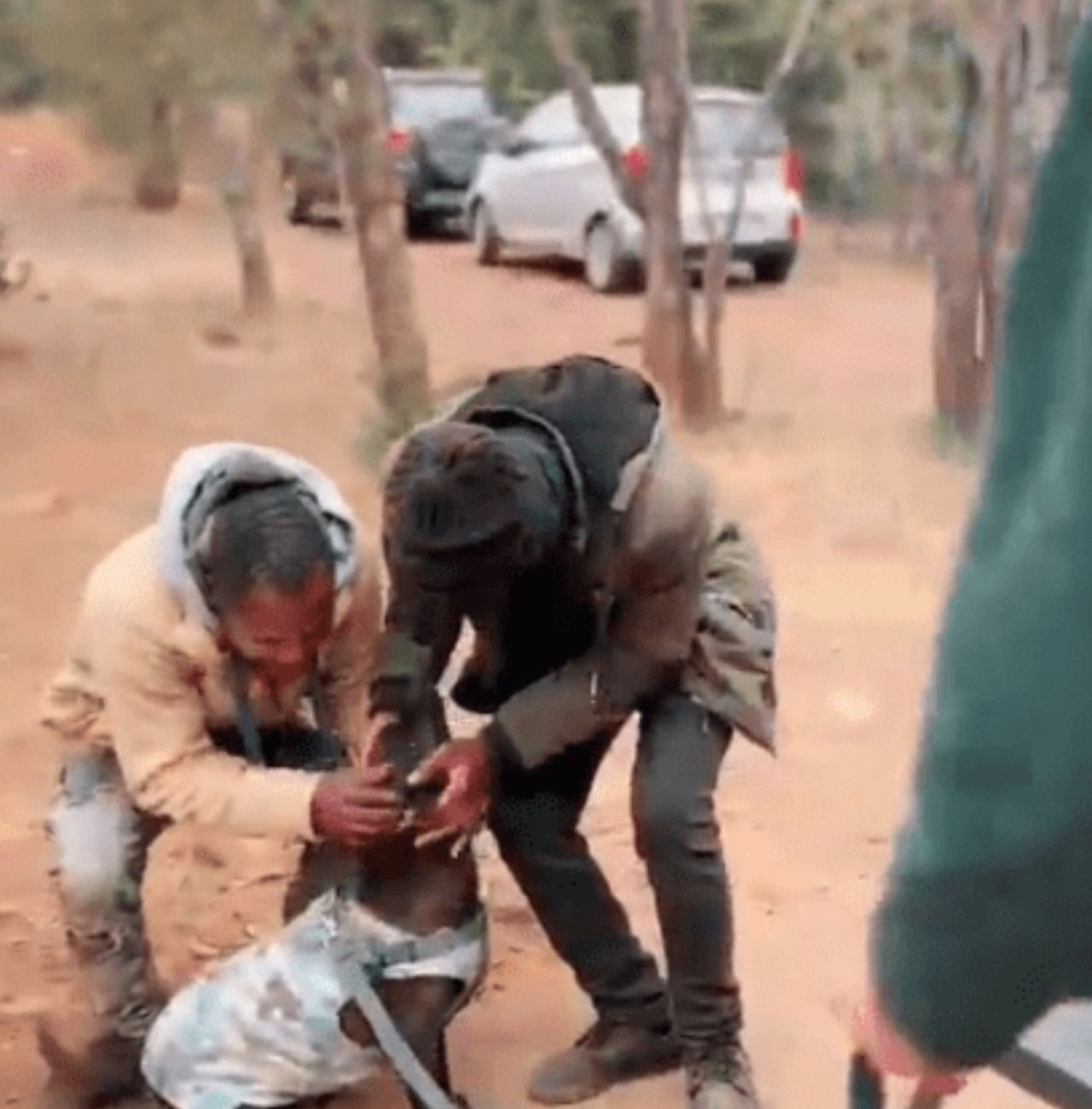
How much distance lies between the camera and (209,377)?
10438 mm

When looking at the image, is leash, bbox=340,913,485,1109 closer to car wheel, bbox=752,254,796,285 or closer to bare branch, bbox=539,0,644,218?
bare branch, bbox=539,0,644,218

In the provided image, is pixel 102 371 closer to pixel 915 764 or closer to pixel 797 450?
pixel 797 450

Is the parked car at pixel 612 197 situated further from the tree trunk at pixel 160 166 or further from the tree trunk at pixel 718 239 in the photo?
the tree trunk at pixel 718 239

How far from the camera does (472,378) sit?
9859mm

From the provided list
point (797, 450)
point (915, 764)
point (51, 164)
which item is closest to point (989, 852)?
point (915, 764)

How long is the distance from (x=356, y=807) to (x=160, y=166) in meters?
14.0

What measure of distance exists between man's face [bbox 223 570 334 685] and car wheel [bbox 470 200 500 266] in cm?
1229

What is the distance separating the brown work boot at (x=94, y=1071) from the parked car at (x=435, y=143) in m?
13.0

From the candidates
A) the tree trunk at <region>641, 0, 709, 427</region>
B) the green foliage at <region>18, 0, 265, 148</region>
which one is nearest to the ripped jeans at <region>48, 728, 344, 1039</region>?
the tree trunk at <region>641, 0, 709, 427</region>

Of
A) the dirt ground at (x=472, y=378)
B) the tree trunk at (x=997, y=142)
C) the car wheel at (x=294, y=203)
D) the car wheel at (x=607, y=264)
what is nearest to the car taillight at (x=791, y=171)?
the dirt ground at (x=472, y=378)

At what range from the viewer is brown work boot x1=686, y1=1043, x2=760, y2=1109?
3.23 meters

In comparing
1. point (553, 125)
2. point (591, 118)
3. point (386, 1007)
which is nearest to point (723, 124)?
point (553, 125)

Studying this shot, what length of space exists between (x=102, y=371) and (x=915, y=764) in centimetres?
972

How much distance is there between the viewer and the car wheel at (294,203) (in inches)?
655
